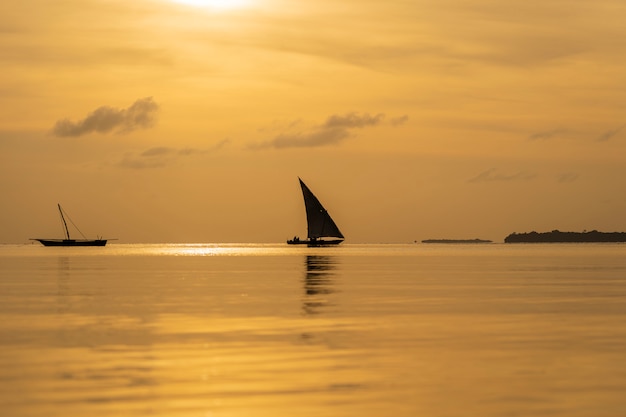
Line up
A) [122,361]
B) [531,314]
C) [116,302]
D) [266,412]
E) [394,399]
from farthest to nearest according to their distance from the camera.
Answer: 1. [116,302]
2. [531,314]
3. [122,361]
4. [394,399]
5. [266,412]

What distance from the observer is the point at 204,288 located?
76750 millimetres

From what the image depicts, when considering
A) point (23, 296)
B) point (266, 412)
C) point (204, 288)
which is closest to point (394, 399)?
point (266, 412)

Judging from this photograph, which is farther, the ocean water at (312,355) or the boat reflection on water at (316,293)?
the boat reflection on water at (316,293)

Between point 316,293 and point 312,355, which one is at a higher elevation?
point 316,293

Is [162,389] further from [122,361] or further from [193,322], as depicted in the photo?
[193,322]

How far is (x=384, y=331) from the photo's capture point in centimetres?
4278

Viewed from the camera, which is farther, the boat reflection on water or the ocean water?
the boat reflection on water

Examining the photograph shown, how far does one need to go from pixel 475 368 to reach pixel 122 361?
429 inches

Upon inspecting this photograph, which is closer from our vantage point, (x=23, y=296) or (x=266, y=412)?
(x=266, y=412)

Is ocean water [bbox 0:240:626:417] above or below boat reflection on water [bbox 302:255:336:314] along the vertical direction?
below

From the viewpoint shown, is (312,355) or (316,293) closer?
(312,355)

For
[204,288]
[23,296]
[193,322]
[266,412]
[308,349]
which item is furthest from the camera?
[204,288]

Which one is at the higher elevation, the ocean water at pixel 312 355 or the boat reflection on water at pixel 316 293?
the boat reflection on water at pixel 316 293

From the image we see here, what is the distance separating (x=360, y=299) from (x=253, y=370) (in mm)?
32579
